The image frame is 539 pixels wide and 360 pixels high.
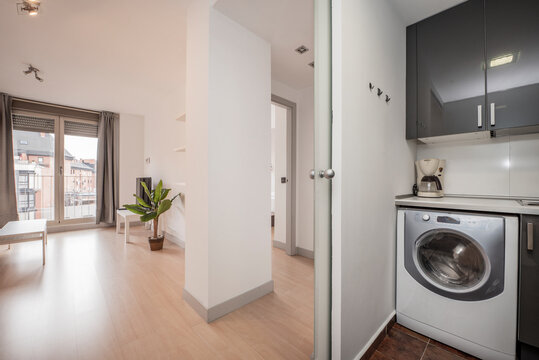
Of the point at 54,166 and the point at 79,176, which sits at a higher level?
the point at 54,166

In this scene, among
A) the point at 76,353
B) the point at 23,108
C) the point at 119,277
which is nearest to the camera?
the point at 76,353

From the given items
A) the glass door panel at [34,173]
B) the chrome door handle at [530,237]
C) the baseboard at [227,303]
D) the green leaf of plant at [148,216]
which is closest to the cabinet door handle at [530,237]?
the chrome door handle at [530,237]

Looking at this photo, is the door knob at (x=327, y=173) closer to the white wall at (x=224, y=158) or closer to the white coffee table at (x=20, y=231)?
the white wall at (x=224, y=158)

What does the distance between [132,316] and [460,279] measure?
2.36 metres

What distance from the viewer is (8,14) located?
195 cm

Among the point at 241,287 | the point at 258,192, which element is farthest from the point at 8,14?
the point at 241,287

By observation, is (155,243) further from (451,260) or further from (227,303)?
(451,260)

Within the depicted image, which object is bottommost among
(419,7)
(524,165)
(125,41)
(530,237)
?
(530,237)

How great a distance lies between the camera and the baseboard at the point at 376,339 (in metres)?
1.22

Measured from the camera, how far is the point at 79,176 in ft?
15.5

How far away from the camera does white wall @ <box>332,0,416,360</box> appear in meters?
1.06

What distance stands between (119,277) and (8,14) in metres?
2.71

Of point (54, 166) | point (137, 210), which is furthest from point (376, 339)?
point (54, 166)

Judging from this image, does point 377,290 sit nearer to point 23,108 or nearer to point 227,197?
point 227,197
